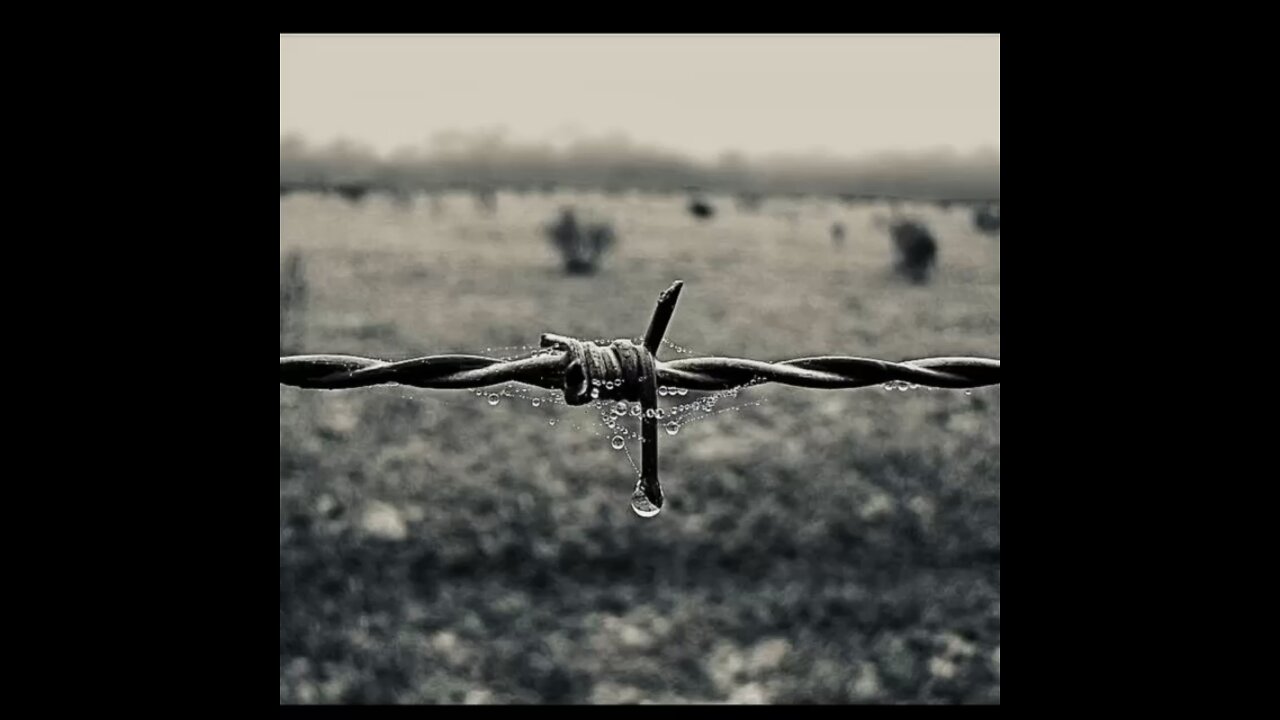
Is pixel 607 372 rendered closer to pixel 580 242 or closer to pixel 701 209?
pixel 580 242

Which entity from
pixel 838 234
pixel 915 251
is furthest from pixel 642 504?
pixel 838 234

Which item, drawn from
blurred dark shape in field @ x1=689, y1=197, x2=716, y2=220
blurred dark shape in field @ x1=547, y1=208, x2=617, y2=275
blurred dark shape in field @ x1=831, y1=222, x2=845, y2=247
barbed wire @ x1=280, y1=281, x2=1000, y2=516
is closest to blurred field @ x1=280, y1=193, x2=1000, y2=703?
blurred dark shape in field @ x1=547, y1=208, x2=617, y2=275

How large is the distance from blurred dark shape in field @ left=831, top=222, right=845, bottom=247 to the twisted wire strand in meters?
12.3

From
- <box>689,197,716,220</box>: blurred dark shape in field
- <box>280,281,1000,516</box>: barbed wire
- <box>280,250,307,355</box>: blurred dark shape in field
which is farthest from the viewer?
<box>689,197,716,220</box>: blurred dark shape in field

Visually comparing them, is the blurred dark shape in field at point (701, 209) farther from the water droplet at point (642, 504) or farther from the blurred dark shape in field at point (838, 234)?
the water droplet at point (642, 504)

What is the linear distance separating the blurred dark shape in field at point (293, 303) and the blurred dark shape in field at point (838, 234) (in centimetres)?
673

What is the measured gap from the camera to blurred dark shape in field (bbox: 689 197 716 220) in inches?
556

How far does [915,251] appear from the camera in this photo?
12023mm

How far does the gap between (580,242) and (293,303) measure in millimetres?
3660

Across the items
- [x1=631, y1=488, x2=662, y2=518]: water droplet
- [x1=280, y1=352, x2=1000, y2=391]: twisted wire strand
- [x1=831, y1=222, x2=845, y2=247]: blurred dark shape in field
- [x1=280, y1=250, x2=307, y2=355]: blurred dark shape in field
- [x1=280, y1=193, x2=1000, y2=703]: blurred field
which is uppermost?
[x1=831, y1=222, x2=845, y2=247]: blurred dark shape in field

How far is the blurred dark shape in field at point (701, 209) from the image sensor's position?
14.1 meters

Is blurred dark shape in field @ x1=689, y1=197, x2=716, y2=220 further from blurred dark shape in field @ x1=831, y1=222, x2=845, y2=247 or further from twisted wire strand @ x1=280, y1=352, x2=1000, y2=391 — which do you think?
twisted wire strand @ x1=280, y1=352, x2=1000, y2=391

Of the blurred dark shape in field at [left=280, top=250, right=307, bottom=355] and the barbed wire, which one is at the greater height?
the blurred dark shape in field at [left=280, top=250, right=307, bottom=355]

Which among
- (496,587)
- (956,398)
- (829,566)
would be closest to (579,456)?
(496,587)
